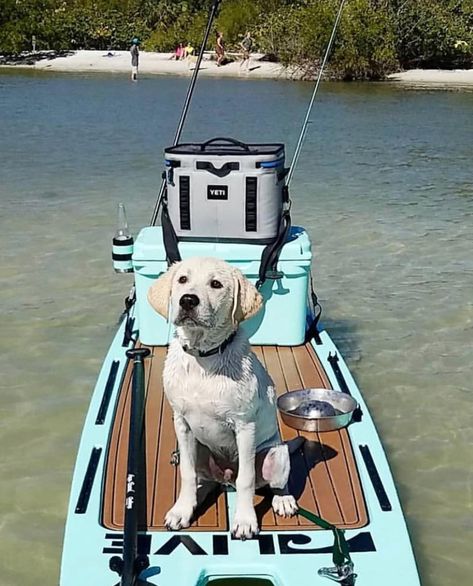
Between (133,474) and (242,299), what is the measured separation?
1110 millimetres

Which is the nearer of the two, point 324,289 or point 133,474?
point 133,474

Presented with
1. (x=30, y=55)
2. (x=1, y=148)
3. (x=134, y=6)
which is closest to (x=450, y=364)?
(x=1, y=148)

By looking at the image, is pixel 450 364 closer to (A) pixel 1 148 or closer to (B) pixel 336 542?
(B) pixel 336 542

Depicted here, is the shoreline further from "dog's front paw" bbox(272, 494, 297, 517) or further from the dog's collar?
the dog's collar

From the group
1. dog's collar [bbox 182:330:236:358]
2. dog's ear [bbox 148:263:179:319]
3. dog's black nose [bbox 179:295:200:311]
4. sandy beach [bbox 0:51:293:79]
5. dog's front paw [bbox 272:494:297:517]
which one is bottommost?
dog's front paw [bbox 272:494:297:517]

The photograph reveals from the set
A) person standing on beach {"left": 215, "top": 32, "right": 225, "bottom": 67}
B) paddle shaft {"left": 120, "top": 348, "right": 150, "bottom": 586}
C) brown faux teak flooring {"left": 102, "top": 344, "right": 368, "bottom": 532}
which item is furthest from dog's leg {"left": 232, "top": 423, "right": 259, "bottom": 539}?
person standing on beach {"left": 215, "top": 32, "right": 225, "bottom": 67}

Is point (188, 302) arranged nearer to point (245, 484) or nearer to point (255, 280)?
point (245, 484)

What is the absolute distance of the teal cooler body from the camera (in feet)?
18.9

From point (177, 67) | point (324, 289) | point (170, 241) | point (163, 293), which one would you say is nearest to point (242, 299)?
point (163, 293)

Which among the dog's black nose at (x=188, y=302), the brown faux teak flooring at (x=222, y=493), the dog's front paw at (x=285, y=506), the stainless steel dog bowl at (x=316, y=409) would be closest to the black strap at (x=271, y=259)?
the brown faux teak flooring at (x=222, y=493)

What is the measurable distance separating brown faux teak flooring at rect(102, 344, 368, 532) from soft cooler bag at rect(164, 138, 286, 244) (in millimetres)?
1178

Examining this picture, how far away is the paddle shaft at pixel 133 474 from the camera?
3.39 meters

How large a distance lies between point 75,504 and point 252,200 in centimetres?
259

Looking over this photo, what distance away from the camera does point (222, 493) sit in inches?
162
